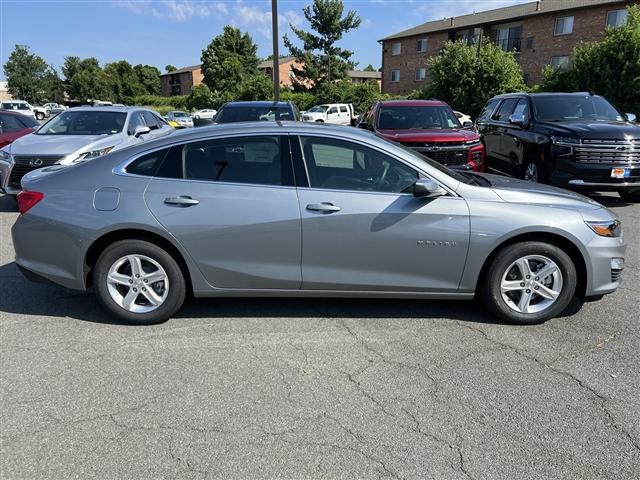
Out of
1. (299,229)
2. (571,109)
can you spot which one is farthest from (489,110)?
→ (299,229)

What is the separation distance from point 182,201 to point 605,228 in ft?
10.9

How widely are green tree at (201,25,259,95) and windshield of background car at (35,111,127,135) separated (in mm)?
47672

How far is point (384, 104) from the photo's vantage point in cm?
992

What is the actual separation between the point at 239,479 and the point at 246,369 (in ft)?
3.33

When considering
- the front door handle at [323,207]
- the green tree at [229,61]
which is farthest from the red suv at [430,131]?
the green tree at [229,61]

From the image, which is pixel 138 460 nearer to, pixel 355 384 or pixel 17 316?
pixel 355 384

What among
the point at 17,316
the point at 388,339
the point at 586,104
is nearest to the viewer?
the point at 388,339

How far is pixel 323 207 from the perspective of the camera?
12.1ft

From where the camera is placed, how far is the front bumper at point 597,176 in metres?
7.82

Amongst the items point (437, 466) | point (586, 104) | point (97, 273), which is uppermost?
point (586, 104)

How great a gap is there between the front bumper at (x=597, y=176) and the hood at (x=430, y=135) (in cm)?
161

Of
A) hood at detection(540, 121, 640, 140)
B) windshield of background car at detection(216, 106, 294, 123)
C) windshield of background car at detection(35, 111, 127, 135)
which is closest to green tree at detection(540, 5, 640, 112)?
hood at detection(540, 121, 640, 140)

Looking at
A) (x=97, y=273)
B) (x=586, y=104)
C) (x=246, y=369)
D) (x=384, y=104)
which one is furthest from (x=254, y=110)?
(x=246, y=369)

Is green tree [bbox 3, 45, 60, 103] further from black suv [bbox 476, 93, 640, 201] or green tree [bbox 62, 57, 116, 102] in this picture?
black suv [bbox 476, 93, 640, 201]
